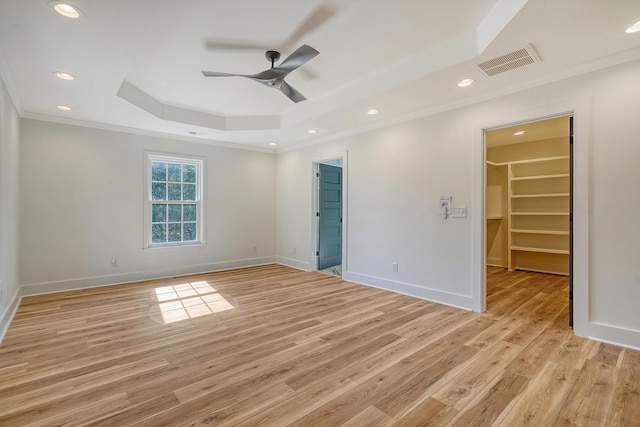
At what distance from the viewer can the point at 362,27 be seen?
2508mm

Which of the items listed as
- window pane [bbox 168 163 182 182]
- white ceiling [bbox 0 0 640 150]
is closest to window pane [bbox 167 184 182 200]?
window pane [bbox 168 163 182 182]

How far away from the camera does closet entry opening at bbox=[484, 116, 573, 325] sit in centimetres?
519

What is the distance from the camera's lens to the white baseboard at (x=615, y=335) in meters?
2.53

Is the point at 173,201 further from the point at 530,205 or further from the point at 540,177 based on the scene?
the point at 530,205

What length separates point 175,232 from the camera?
17.7 ft

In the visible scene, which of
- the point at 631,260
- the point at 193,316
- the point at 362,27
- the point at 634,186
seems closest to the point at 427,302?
the point at 631,260

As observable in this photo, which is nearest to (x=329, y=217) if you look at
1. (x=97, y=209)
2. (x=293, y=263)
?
(x=293, y=263)

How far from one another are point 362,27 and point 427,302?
10.6 feet

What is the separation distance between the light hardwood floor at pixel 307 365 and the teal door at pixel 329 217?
214cm

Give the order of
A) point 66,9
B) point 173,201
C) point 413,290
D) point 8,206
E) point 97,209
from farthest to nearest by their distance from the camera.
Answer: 1. point 173,201
2. point 97,209
3. point 413,290
4. point 8,206
5. point 66,9

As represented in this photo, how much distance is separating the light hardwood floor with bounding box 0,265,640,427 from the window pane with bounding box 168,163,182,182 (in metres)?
2.35

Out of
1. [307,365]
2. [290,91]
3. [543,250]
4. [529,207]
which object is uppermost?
[290,91]

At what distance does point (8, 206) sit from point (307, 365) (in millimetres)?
3794

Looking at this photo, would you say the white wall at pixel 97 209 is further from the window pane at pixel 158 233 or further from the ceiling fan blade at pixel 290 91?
the ceiling fan blade at pixel 290 91
